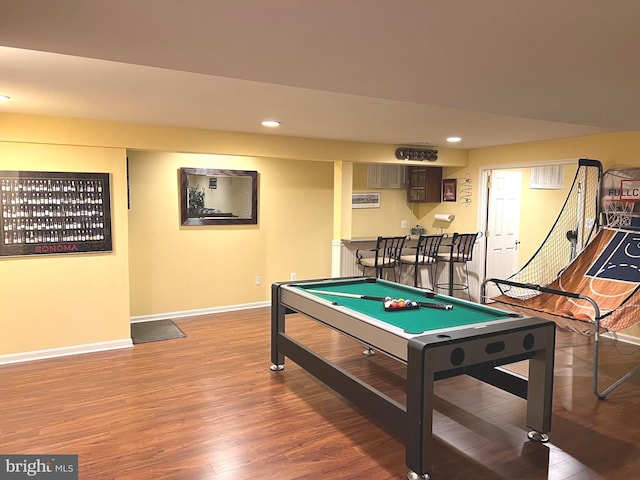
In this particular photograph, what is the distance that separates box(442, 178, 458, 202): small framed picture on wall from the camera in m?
7.20

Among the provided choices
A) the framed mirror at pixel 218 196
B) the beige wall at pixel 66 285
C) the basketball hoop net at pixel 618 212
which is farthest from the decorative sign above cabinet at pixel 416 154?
the beige wall at pixel 66 285

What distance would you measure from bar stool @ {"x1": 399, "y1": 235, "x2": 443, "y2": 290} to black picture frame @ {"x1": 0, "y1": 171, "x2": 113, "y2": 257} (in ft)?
12.5

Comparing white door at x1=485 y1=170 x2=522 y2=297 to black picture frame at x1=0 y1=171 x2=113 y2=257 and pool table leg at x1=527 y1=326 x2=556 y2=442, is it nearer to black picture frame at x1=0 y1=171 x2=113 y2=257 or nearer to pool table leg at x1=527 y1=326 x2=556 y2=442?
pool table leg at x1=527 y1=326 x2=556 y2=442

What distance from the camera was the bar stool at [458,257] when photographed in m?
6.50

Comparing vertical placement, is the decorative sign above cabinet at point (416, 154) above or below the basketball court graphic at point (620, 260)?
above

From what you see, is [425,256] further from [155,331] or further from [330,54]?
[330,54]

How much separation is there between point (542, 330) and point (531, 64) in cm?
156

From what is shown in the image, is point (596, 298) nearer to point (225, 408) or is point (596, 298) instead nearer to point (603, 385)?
point (603, 385)

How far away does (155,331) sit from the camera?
5254mm

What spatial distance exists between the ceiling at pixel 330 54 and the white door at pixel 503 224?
3133 mm

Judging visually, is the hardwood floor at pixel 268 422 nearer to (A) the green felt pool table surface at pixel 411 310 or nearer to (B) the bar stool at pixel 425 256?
(A) the green felt pool table surface at pixel 411 310

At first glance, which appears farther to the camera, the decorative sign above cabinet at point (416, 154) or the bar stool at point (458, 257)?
the bar stool at point (458, 257)

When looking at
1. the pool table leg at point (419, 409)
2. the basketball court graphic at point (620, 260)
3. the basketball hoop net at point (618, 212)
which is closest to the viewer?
the pool table leg at point (419, 409)

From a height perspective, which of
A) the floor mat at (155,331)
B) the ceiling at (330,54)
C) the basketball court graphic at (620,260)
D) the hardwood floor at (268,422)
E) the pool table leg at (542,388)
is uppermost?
the ceiling at (330,54)
